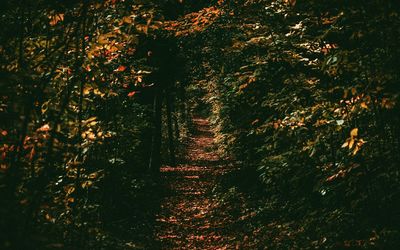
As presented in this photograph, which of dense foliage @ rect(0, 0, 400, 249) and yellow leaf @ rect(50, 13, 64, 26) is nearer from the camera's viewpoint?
dense foliage @ rect(0, 0, 400, 249)

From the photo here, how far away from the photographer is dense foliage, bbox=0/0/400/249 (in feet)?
13.1

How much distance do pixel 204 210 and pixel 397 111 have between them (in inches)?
348

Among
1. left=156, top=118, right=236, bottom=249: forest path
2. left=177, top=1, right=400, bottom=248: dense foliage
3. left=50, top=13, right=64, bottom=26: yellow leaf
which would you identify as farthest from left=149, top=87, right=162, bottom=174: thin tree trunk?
left=50, top=13, right=64, bottom=26: yellow leaf

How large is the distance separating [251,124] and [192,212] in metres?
6.94

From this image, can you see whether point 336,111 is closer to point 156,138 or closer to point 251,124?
point 251,124

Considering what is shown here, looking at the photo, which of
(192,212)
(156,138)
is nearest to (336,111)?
(192,212)

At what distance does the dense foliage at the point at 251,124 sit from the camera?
4.01 m

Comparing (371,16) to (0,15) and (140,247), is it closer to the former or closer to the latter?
(0,15)

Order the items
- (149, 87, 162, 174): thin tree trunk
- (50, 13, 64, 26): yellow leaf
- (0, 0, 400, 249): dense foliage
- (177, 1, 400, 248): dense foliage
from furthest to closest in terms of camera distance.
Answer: (149, 87, 162, 174): thin tree trunk → (177, 1, 400, 248): dense foliage → (50, 13, 64, 26): yellow leaf → (0, 0, 400, 249): dense foliage

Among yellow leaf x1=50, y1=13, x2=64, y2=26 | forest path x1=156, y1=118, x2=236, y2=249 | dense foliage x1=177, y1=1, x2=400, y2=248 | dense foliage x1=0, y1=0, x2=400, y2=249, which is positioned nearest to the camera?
dense foliage x1=0, y1=0, x2=400, y2=249

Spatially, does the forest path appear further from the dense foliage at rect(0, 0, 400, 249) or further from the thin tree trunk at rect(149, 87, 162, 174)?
the thin tree trunk at rect(149, 87, 162, 174)

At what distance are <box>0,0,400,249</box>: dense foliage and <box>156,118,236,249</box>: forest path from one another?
0.57m

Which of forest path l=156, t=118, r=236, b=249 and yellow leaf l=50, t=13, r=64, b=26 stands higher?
yellow leaf l=50, t=13, r=64, b=26

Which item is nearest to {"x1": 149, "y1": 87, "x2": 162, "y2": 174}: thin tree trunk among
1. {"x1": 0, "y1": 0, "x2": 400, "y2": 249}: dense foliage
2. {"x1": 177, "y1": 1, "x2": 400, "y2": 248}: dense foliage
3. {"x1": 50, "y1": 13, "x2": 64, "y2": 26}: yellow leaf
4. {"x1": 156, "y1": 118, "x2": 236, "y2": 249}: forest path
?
{"x1": 156, "y1": 118, "x2": 236, "y2": 249}: forest path
